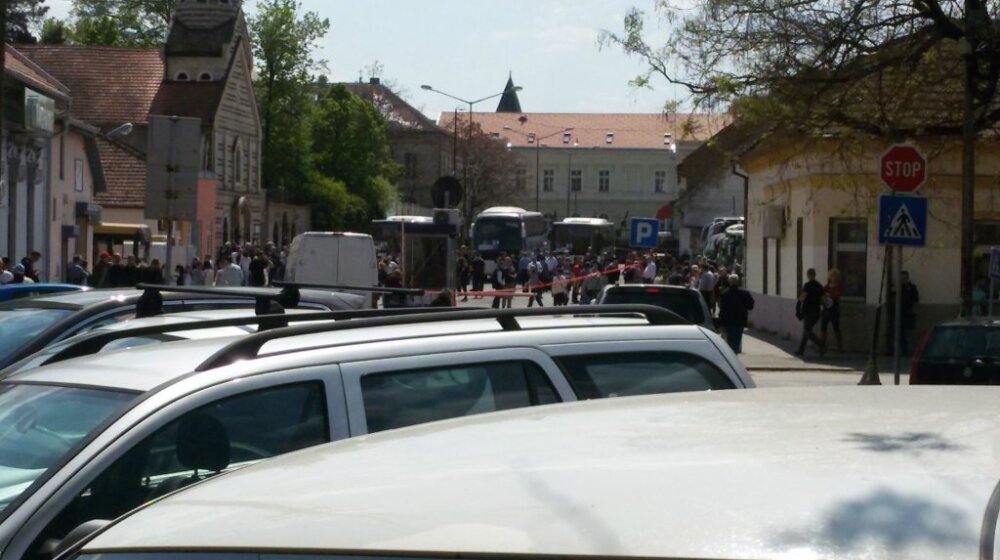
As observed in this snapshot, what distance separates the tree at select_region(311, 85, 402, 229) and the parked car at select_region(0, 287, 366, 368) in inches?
3010

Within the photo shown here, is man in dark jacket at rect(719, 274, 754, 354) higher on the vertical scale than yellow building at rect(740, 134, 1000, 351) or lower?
lower

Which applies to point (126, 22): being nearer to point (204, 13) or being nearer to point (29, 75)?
point (204, 13)

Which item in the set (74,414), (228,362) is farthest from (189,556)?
(74,414)

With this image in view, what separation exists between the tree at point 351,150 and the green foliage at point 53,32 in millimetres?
20777

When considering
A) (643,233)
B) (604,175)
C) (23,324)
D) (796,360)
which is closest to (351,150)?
(604,175)

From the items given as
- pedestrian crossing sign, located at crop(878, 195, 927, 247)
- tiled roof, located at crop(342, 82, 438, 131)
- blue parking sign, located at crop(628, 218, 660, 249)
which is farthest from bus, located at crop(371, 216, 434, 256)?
tiled roof, located at crop(342, 82, 438, 131)

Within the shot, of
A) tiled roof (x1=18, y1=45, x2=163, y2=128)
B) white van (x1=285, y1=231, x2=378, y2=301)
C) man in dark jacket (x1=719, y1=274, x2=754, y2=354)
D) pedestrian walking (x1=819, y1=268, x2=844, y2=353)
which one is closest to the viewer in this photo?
man in dark jacket (x1=719, y1=274, x2=754, y2=354)

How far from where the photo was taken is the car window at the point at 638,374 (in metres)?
5.11

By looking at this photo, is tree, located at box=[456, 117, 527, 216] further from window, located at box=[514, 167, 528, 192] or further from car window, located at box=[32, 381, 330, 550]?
car window, located at box=[32, 381, 330, 550]

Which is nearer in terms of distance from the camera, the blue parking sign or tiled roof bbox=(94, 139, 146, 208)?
the blue parking sign

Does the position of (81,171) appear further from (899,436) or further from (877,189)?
(899,436)

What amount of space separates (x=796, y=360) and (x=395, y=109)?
95.1 meters

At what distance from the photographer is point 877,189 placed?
26203 millimetres

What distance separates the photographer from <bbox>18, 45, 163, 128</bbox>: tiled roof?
6706cm
